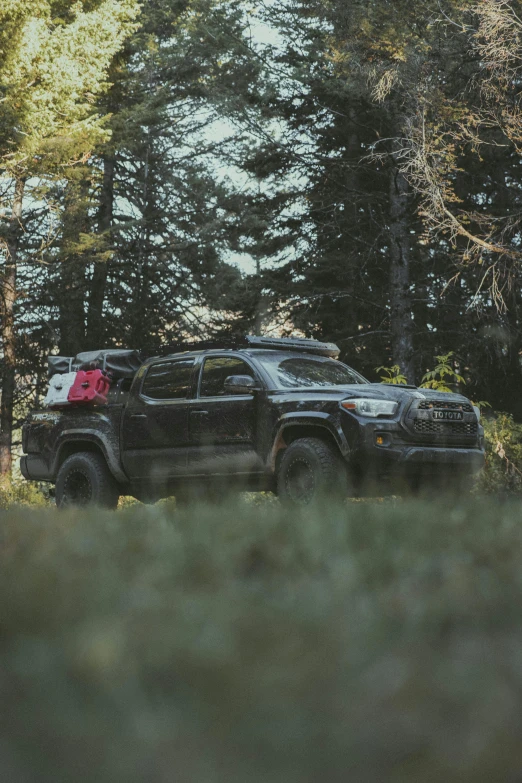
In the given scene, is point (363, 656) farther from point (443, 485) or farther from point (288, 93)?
point (288, 93)

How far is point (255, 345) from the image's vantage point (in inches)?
417

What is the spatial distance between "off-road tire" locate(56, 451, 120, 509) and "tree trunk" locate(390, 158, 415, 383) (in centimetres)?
1120

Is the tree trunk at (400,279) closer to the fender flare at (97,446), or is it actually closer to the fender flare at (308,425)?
the fender flare at (97,446)

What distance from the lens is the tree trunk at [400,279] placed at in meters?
21.5

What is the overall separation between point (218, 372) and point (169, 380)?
730 millimetres

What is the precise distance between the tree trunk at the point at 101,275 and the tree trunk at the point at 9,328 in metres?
2.30

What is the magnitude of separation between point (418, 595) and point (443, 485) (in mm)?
7272

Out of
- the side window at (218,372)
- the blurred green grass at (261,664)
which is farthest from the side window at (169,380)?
the blurred green grass at (261,664)

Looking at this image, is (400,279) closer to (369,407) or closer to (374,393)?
(374,393)

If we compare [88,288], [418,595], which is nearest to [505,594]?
[418,595]

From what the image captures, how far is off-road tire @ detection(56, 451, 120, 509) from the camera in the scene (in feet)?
35.4

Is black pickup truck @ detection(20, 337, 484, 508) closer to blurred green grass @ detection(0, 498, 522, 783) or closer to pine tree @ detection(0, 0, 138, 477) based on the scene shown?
blurred green grass @ detection(0, 498, 522, 783)

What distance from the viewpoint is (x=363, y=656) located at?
172 cm

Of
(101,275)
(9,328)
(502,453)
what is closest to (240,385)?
(502,453)
